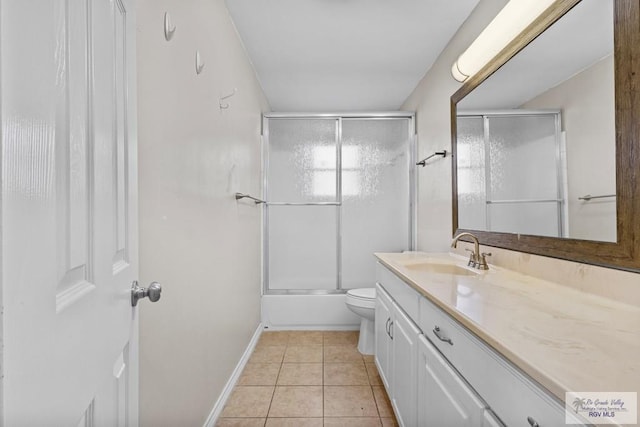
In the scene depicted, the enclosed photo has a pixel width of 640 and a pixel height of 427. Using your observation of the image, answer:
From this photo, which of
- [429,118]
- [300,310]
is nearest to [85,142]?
[429,118]

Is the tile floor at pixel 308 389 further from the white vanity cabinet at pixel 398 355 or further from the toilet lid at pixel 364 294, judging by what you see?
the toilet lid at pixel 364 294

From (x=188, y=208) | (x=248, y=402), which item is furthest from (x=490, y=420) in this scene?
(x=248, y=402)

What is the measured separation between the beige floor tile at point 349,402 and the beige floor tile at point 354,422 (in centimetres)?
3

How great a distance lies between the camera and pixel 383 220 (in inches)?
129

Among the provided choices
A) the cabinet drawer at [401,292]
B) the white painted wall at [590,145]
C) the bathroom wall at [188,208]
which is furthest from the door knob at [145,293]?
the white painted wall at [590,145]

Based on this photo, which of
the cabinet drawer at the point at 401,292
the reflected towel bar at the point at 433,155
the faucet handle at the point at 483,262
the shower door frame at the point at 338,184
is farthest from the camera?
the shower door frame at the point at 338,184

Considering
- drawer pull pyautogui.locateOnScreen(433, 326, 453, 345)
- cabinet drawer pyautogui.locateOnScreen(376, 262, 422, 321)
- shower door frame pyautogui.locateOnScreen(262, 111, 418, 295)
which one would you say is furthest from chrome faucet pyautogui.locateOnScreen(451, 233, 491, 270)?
shower door frame pyautogui.locateOnScreen(262, 111, 418, 295)

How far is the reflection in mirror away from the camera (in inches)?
40.5

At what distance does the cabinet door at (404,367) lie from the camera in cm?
128

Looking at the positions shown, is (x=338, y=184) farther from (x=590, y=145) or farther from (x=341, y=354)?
(x=590, y=145)

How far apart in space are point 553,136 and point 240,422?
204 cm

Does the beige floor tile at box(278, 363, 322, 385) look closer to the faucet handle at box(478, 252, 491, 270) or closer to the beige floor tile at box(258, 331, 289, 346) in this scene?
the beige floor tile at box(258, 331, 289, 346)

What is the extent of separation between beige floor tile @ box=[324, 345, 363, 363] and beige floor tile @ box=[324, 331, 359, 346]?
9cm

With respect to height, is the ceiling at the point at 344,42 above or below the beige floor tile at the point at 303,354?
above
